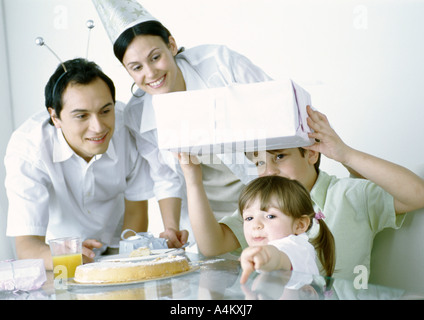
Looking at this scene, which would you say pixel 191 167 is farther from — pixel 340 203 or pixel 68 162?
pixel 68 162

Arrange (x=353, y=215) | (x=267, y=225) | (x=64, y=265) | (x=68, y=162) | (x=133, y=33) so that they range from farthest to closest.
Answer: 1. (x=68, y=162)
2. (x=133, y=33)
3. (x=353, y=215)
4. (x=64, y=265)
5. (x=267, y=225)

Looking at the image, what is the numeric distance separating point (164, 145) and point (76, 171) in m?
0.84

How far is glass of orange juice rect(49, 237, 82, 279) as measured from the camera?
1.22m

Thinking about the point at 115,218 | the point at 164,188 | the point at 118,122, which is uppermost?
the point at 118,122

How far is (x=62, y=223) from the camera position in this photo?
1.89 m

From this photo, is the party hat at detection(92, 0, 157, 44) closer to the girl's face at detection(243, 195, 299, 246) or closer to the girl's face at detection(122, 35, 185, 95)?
Answer: the girl's face at detection(122, 35, 185, 95)

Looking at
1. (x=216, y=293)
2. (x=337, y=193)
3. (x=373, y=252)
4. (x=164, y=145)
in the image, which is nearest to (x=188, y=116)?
(x=164, y=145)

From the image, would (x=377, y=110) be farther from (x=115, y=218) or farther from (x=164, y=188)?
(x=115, y=218)

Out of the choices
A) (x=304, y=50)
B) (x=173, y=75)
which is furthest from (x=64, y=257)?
(x=304, y=50)

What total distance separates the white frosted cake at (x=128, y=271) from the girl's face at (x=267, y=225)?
0.17 metres

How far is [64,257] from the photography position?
1233mm

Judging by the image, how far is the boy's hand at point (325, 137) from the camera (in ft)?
3.74

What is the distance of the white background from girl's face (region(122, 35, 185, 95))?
45 centimetres

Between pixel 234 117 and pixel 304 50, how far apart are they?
4.53 ft
